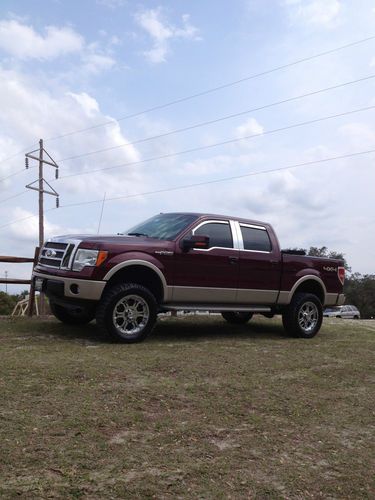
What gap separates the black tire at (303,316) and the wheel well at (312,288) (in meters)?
0.16

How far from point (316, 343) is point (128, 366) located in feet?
12.8

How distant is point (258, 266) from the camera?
841 cm

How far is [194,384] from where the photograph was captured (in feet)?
16.7

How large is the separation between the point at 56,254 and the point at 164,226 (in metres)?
1.72

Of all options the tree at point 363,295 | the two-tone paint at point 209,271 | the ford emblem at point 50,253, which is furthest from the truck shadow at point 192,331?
the tree at point 363,295

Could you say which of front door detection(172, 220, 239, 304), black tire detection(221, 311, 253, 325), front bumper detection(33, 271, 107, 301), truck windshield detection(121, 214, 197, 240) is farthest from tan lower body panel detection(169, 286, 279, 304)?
black tire detection(221, 311, 253, 325)

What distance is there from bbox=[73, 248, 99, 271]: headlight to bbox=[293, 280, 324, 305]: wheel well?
384 cm

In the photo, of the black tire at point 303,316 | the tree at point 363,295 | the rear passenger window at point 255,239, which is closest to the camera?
the rear passenger window at point 255,239

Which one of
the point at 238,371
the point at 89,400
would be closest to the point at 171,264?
the point at 238,371

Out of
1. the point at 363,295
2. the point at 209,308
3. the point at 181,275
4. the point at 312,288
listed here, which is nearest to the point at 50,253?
the point at 181,275

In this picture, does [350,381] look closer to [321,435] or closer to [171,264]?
[321,435]

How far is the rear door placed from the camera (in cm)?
827

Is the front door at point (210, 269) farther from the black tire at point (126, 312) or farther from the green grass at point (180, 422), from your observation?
the green grass at point (180, 422)

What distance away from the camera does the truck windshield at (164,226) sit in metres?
7.81
